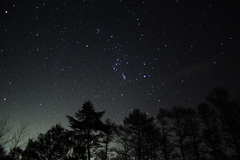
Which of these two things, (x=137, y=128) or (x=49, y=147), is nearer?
(x=137, y=128)

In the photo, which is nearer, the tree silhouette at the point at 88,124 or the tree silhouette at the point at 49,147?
the tree silhouette at the point at 88,124

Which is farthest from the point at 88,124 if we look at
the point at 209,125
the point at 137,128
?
the point at 209,125

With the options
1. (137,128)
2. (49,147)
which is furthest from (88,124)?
(49,147)

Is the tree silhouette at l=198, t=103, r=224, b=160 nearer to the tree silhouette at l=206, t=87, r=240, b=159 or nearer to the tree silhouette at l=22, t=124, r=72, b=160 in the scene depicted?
the tree silhouette at l=206, t=87, r=240, b=159

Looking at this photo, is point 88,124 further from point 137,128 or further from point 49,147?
point 49,147

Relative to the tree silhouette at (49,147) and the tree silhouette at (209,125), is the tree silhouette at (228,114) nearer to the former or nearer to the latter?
the tree silhouette at (209,125)

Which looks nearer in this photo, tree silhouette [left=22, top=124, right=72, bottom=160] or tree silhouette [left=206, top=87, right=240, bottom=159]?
tree silhouette [left=206, top=87, right=240, bottom=159]

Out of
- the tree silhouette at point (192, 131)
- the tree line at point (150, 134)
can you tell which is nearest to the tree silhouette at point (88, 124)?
the tree line at point (150, 134)

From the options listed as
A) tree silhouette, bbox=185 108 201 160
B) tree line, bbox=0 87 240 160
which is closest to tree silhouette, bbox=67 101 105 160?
tree line, bbox=0 87 240 160

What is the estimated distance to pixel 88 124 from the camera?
43.5 feet

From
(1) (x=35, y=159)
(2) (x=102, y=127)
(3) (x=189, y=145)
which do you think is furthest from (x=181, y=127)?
(1) (x=35, y=159)

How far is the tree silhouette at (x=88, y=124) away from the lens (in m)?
13.0

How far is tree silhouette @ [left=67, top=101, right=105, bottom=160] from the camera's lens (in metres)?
13.0

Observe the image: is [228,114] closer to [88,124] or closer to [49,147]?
[88,124]
